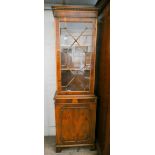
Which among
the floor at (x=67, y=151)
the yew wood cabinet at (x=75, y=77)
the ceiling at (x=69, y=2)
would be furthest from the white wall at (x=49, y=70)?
the yew wood cabinet at (x=75, y=77)

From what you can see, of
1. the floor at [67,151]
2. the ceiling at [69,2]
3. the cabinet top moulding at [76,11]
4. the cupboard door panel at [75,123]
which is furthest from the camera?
the ceiling at [69,2]

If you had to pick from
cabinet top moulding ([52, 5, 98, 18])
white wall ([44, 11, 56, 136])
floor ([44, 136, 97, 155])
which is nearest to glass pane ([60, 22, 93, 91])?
cabinet top moulding ([52, 5, 98, 18])

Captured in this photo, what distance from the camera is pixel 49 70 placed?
2.92 m

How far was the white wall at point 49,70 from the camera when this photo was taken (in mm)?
2852

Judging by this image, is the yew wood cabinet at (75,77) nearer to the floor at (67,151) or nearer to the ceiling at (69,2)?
the floor at (67,151)

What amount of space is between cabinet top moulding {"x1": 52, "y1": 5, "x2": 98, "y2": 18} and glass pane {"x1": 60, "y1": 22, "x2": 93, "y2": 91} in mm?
108

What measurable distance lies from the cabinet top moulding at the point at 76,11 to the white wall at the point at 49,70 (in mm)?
562

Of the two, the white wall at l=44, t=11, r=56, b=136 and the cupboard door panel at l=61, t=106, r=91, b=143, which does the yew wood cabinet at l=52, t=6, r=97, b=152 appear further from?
the white wall at l=44, t=11, r=56, b=136

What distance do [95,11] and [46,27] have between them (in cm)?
91

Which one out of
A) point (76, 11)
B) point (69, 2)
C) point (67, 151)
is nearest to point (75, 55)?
point (76, 11)

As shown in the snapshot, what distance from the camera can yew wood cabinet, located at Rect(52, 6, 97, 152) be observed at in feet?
7.75
